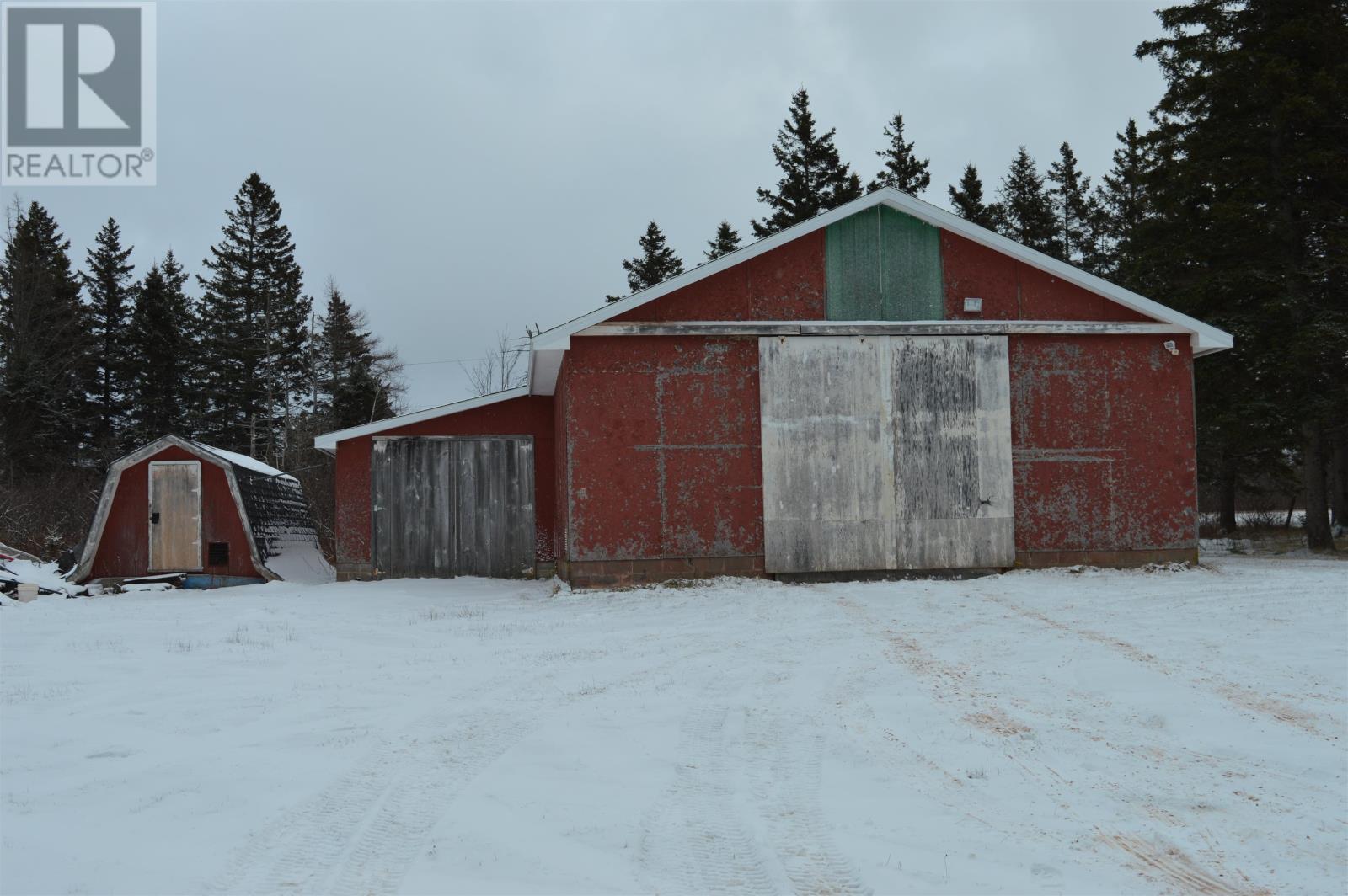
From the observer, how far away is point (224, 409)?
34.2 m

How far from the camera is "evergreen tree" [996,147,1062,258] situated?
3488 cm

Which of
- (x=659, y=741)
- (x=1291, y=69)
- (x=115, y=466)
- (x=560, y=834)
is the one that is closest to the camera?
(x=560, y=834)

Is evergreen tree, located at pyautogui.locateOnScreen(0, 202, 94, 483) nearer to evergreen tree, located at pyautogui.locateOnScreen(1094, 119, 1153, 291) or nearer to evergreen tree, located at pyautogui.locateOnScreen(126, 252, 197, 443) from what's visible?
evergreen tree, located at pyautogui.locateOnScreen(126, 252, 197, 443)

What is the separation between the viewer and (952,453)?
13.3 meters

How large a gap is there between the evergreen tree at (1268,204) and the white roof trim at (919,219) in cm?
515

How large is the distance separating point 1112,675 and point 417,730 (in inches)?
200

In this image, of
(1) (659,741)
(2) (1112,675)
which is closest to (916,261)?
(2) (1112,675)

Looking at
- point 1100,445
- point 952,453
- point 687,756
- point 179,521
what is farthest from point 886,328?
point 179,521

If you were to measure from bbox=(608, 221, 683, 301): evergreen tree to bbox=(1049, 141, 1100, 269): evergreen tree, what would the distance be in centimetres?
1477

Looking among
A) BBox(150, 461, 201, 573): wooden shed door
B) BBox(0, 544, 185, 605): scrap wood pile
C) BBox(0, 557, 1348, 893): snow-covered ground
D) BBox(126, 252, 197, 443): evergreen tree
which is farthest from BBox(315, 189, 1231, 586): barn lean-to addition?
BBox(126, 252, 197, 443): evergreen tree

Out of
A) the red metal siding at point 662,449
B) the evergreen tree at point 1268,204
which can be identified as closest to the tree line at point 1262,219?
the evergreen tree at point 1268,204

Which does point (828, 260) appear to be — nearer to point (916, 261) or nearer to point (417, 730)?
point (916, 261)

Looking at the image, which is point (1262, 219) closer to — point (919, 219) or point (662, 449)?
point (919, 219)

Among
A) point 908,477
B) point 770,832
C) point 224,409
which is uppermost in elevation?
point 224,409
